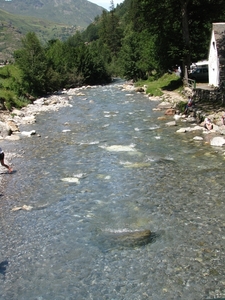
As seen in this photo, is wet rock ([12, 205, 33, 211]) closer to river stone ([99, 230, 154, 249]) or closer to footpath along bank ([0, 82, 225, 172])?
river stone ([99, 230, 154, 249])

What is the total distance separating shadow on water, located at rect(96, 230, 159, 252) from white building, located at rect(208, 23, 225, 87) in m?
31.1

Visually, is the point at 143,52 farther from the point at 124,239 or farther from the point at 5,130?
the point at 124,239

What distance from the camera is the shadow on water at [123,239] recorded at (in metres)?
10.2

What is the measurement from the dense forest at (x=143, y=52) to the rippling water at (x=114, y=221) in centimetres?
2593

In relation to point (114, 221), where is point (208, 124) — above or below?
above

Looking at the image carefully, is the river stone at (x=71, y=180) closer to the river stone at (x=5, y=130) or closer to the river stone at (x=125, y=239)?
the river stone at (x=125, y=239)

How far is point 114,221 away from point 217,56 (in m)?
33.5

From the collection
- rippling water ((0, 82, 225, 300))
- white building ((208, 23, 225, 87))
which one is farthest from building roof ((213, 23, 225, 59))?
rippling water ((0, 82, 225, 300))

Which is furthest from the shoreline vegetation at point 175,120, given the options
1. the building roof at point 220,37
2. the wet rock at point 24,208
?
the wet rock at point 24,208

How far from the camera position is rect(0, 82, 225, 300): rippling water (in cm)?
857

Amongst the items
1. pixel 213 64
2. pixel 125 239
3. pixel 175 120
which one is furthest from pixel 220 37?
pixel 125 239

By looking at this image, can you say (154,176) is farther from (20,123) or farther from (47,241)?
(20,123)

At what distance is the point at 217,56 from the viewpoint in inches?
1583

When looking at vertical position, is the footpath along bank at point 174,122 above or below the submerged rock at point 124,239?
above
